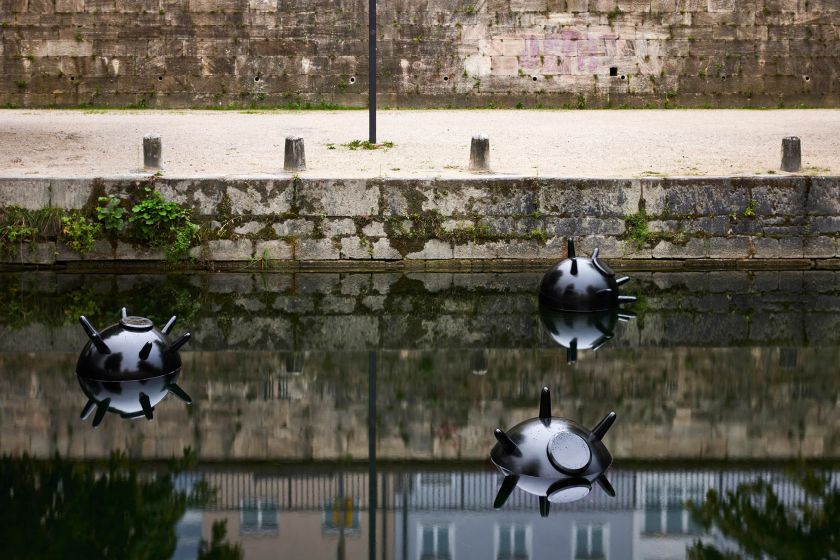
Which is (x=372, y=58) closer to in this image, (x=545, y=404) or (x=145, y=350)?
(x=145, y=350)

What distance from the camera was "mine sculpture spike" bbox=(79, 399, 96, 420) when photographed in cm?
688

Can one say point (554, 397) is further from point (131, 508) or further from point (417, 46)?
point (417, 46)

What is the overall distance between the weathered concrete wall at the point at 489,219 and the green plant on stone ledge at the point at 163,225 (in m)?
0.10

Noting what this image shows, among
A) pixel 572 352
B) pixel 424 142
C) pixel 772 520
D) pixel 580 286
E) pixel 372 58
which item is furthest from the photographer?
pixel 424 142

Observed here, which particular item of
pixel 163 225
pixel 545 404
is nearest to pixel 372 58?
pixel 163 225

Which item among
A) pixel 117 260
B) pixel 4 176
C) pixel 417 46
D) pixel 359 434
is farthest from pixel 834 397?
pixel 417 46

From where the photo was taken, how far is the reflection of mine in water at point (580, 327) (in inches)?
342

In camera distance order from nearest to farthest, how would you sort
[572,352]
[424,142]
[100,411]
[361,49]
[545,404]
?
[545,404] < [100,411] < [572,352] < [424,142] < [361,49]

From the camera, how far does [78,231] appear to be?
36.1 feet

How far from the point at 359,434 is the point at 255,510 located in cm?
123

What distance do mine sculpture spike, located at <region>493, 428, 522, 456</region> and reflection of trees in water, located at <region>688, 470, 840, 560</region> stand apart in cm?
87

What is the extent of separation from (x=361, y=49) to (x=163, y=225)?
903 centimetres

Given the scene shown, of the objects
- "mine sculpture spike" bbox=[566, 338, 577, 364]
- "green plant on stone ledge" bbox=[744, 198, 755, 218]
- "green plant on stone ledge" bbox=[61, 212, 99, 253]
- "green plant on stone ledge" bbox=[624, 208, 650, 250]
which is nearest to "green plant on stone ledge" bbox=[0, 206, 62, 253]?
"green plant on stone ledge" bbox=[61, 212, 99, 253]

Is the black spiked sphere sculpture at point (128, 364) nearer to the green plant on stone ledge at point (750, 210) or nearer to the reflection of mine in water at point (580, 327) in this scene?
the reflection of mine in water at point (580, 327)
